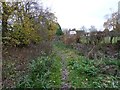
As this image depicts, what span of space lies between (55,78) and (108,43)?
7.59 m

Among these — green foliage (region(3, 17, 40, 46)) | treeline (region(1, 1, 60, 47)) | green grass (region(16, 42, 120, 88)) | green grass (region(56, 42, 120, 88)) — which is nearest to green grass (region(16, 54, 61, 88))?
green grass (region(16, 42, 120, 88))

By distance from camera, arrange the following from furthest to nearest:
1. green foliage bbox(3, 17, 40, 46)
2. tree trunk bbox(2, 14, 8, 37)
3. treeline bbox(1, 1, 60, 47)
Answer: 1. green foliage bbox(3, 17, 40, 46)
2. treeline bbox(1, 1, 60, 47)
3. tree trunk bbox(2, 14, 8, 37)

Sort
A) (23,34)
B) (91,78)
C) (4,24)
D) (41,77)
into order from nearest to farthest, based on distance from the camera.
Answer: (41,77) < (91,78) < (4,24) < (23,34)

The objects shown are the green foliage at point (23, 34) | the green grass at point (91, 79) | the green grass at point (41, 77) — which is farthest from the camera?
the green foliage at point (23, 34)

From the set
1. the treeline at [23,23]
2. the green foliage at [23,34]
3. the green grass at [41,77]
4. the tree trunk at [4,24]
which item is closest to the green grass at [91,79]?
the green grass at [41,77]

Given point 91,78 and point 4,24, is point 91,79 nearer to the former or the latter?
point 91,78

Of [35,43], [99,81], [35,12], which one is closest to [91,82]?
[99,81]

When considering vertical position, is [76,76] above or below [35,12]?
below

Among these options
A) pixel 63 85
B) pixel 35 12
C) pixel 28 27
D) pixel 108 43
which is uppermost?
pixel 35 12

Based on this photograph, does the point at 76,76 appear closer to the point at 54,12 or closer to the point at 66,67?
the point at 66,67

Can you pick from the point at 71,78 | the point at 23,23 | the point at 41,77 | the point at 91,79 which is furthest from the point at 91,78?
the point at 23,23

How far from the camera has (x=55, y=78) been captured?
7441 millimetres

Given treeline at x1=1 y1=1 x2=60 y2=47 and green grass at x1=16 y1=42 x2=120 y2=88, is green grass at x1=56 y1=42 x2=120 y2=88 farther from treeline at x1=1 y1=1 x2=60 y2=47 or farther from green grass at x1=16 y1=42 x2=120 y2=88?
treeline at x1=1 y1=1 x2=60 y2=47

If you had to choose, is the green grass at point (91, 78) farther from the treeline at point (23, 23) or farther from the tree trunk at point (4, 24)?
the tree trunk at point (4, 24)
